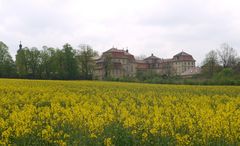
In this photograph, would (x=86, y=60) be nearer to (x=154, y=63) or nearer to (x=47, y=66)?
(x=47, y=66)

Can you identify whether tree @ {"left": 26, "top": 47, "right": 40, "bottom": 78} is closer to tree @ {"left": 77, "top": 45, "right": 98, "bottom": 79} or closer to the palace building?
tree @ {"left": 77, "top": 45, "right": 98, "bottom": 79}

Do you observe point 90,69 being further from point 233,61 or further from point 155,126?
point 155,126

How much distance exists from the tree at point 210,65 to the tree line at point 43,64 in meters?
30.8

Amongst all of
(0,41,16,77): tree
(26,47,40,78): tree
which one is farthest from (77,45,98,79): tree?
(0,41,16,77): tree

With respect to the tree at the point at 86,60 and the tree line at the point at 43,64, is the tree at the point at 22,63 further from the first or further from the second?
the tree at the point at 86,60

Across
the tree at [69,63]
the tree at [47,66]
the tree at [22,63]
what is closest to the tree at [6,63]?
the tree at [22,63]

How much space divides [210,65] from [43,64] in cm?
4384

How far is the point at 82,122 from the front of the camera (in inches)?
344

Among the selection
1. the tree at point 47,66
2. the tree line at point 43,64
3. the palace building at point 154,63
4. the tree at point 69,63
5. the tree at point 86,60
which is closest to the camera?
the tree line at point 43,64

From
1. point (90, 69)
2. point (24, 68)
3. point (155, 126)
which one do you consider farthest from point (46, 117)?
point (90, 69)

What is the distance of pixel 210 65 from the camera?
85.9 metres

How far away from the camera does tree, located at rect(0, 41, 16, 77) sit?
233 ft

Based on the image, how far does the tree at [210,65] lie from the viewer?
83.9 meters

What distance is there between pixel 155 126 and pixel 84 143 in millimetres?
2187
